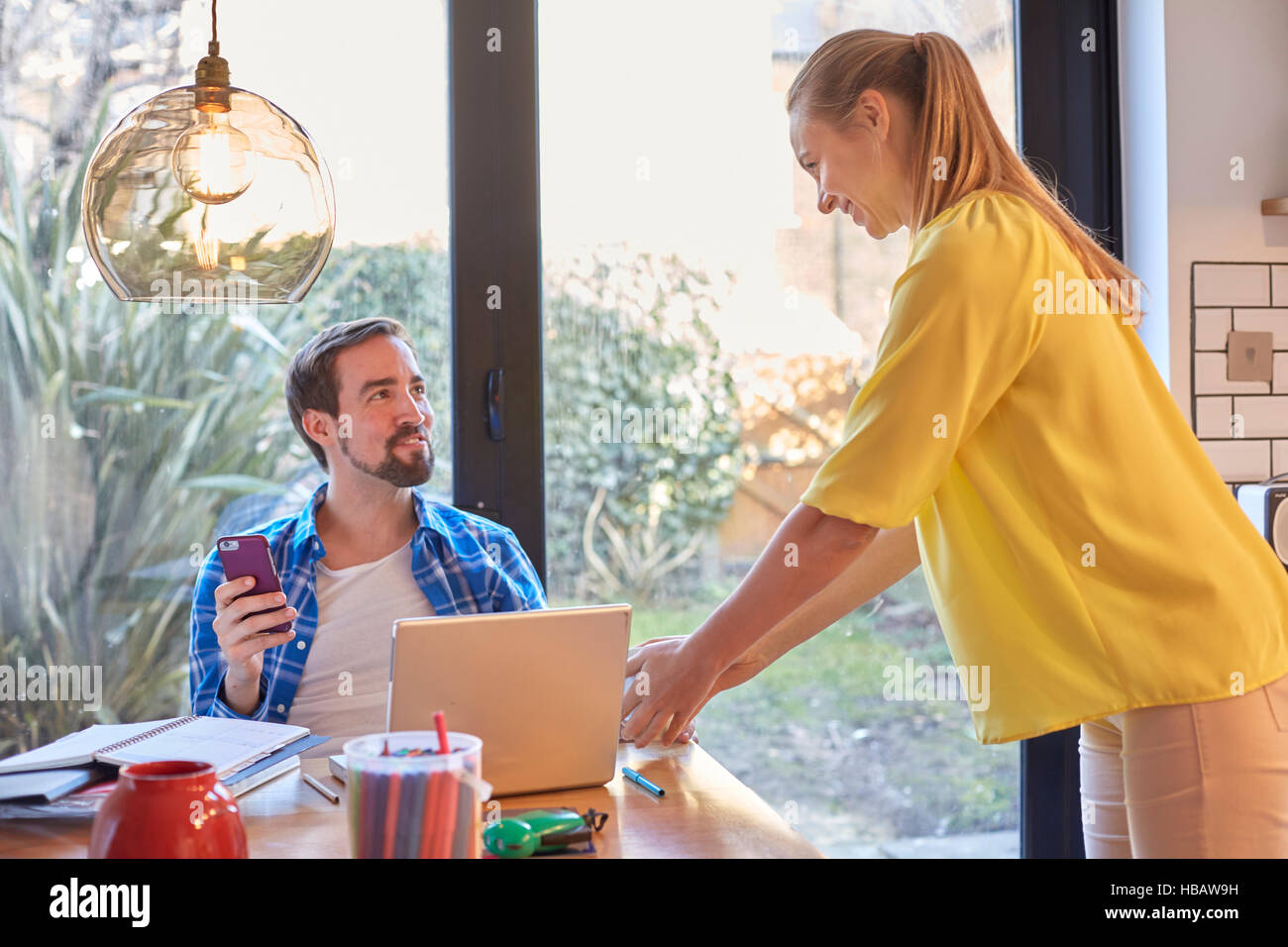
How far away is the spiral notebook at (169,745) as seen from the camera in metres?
A: 1.38

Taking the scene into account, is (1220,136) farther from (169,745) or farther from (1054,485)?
(169,745)

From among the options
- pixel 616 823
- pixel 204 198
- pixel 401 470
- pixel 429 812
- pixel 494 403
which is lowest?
pixel 616 823

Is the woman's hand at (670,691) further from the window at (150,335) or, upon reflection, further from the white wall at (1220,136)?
the white wall at (1220,136)

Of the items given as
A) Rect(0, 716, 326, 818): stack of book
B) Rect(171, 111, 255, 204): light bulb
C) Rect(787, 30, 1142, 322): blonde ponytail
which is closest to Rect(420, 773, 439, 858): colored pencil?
Rect(0, 716, 326, 818): stack of book

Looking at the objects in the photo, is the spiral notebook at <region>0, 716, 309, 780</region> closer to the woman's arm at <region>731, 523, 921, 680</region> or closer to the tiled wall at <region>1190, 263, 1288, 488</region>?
the woman's arm at <region>731, 523, 921, 680</region>

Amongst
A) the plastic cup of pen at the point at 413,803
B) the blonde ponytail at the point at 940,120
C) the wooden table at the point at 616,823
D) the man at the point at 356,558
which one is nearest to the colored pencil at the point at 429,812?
the plastic cup of pen at the point at 413,803

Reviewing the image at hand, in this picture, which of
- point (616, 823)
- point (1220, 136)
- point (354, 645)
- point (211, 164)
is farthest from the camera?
point (1220, 136)

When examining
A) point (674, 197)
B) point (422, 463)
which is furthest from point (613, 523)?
point (674, 197)

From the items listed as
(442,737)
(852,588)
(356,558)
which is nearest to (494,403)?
(356,558)

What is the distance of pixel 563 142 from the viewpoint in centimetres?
254

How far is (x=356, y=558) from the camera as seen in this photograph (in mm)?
2230

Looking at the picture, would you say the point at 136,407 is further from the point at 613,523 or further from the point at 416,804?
the point at 416,804

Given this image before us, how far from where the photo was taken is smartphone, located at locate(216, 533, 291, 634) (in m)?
1.67

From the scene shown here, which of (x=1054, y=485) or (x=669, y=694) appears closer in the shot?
(x=1054, y=485)
